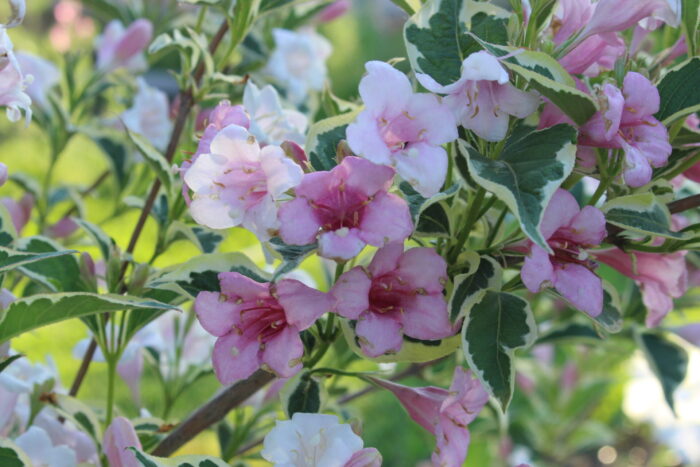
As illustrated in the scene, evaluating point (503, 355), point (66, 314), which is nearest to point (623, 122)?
point (503, 355)

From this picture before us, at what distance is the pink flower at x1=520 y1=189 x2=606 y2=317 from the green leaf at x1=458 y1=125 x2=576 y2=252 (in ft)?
0.10

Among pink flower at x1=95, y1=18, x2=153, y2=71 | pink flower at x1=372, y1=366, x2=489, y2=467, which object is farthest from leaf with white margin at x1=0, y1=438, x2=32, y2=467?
pink flower at x1=95, y1=18, x2=153, y2=71

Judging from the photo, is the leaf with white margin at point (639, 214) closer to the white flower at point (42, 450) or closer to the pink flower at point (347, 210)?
the pink flower at point (347, 210)

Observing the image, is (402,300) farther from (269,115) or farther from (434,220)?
(269,115)

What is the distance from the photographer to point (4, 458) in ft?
1.87

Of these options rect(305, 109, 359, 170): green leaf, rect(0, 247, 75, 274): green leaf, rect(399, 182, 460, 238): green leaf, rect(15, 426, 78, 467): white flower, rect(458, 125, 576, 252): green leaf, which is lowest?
rect(15, 426, 78, 467): white flower

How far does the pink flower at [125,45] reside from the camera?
3.65 feet

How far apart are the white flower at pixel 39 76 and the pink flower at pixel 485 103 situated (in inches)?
29.3

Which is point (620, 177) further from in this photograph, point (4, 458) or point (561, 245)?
point (4, 458)

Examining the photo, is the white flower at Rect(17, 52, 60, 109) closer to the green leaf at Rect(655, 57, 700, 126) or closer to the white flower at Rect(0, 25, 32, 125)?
the white flower at Rect(0, 25, 32, 125)

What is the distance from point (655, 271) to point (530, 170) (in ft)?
0.66

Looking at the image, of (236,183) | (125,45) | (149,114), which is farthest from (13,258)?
(125,45)

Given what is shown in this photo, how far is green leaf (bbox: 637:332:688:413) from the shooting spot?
0.89 metres

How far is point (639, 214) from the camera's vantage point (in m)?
0.56
